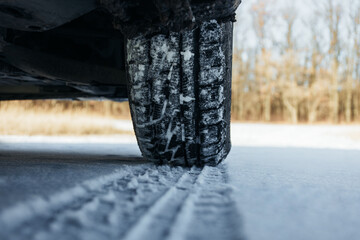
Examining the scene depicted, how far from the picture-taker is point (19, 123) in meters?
4.86

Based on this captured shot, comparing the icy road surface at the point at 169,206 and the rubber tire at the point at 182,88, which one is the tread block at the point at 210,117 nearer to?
the rubber tire at the point at 182,88

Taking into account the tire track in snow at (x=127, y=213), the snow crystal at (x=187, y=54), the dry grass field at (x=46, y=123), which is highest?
the snow crystal at (x=187, y=54)

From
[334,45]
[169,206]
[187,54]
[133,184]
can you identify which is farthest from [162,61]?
[334,45]

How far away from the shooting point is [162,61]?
1014 millimetres

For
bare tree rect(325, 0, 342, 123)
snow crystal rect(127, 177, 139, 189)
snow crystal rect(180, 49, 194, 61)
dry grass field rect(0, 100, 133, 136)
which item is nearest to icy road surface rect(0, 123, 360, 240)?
snow crystal rect(127, 177, 139, 189)

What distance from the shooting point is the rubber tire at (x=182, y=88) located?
1005mm

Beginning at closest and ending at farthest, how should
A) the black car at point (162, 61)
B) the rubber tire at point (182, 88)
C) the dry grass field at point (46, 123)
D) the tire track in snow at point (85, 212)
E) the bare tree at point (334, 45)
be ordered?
the tire track in snow at point (85, 212), the black car at point (162, 61), the rubber tire at point (182, 88), the dry grass field at point (46, 123), the bare tree at point (334, 45)

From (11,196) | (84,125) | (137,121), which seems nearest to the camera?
(11,196)

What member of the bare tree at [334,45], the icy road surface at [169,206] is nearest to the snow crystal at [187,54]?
the icy road surface at [169,206]

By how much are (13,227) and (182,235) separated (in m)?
0.28

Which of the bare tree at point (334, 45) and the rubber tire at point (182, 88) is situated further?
the bare tree at point (334, 45)

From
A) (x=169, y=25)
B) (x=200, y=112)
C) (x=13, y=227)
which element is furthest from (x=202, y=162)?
(x=13, y=227)

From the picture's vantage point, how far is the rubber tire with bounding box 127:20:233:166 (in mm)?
1005

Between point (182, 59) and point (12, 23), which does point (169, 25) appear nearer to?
point (182, 59)
